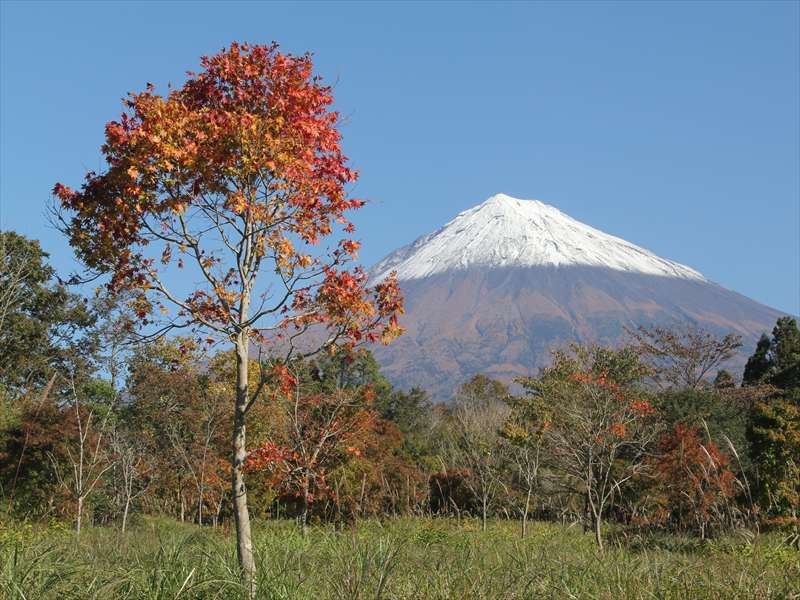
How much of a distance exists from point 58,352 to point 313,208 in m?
32.6

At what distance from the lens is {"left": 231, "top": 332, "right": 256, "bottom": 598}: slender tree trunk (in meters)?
6.88

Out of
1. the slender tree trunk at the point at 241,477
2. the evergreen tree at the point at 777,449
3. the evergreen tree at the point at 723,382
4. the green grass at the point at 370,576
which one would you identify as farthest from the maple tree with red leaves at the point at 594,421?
the evergreen tree at the point at 723,382

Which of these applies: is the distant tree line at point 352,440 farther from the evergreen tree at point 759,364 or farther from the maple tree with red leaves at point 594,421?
the evergreen tree at point 759,364

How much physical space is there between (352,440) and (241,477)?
50.2 ft

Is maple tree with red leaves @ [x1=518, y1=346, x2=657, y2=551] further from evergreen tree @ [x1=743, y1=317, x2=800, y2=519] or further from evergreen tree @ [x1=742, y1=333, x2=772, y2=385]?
evergreen tree @ [x1=742, y1=333, x2=772, y2=385]

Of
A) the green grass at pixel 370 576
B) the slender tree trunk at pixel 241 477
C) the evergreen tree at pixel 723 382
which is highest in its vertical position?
the evergreen tree at pixel 723 382

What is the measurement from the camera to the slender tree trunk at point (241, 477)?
688 centimetres

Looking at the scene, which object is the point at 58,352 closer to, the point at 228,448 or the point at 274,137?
the point at 228,448

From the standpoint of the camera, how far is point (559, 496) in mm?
30453

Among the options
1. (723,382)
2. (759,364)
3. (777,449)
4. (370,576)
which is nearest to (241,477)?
(370,576)

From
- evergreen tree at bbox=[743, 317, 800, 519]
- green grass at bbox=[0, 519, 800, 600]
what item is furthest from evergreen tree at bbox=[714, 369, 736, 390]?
green grass at bbox=[0, 519, 800, 600]

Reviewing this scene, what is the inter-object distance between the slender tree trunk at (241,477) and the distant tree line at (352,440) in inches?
35.1

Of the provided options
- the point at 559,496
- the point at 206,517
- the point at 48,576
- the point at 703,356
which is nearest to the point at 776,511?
the point at 559,496

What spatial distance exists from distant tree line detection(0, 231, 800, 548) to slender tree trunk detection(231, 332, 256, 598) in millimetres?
892
